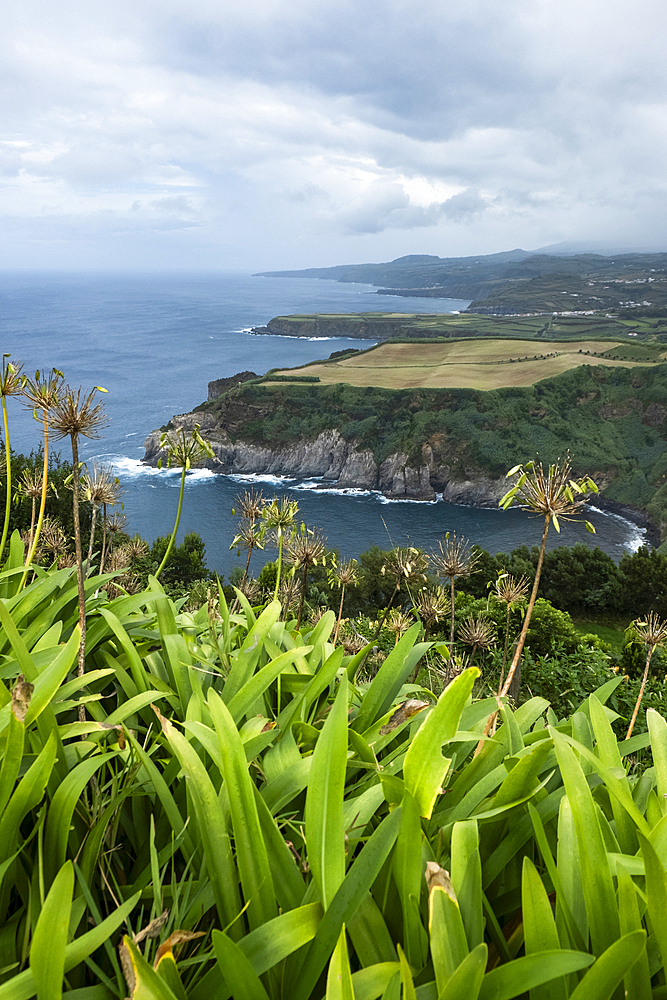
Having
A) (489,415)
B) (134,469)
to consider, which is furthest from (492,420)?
(134,469)

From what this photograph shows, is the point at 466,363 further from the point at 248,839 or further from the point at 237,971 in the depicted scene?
the point at 237,971

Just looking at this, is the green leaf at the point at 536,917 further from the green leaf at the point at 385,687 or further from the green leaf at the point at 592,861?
the green leaf at the point at 385,687

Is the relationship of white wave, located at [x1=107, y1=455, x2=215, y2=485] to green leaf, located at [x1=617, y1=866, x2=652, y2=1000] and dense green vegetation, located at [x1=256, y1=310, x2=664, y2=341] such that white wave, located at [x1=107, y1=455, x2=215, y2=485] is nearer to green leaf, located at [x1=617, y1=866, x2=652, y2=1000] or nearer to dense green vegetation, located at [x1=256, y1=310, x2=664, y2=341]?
green leaf, located at [x1=617, y1=866, x2=652, y2=1000]

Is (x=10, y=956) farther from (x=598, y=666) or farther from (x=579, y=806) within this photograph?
(x=598, y=666)

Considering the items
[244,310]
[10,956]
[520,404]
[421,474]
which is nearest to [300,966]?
[10,956]

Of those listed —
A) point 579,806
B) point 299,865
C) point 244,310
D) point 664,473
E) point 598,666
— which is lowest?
point 664,473

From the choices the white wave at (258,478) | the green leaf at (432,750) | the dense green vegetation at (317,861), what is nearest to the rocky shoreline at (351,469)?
the white wave at (258,478)
